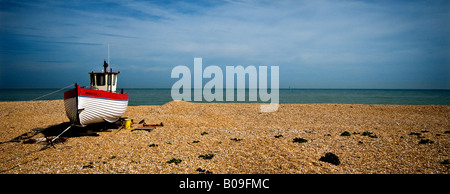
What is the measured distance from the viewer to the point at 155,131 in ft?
45.2

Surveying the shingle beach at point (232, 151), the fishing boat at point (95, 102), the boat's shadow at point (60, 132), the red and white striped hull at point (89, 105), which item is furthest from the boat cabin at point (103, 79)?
the shingle beach at point (232, 151)

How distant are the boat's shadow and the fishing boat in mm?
551

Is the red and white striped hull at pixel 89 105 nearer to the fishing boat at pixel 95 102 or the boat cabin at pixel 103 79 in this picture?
the fishing boat at pixel 95 102

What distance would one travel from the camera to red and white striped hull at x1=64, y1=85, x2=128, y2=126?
12086 mm

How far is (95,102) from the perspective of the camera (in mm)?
12773

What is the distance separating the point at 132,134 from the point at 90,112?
275 centimetres

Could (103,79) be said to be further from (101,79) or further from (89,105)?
(89,105)

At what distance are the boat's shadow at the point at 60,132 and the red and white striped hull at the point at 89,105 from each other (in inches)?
22.8

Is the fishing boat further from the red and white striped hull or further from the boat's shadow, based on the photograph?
the boat's shadow

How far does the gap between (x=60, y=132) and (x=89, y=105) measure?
3.06 m
